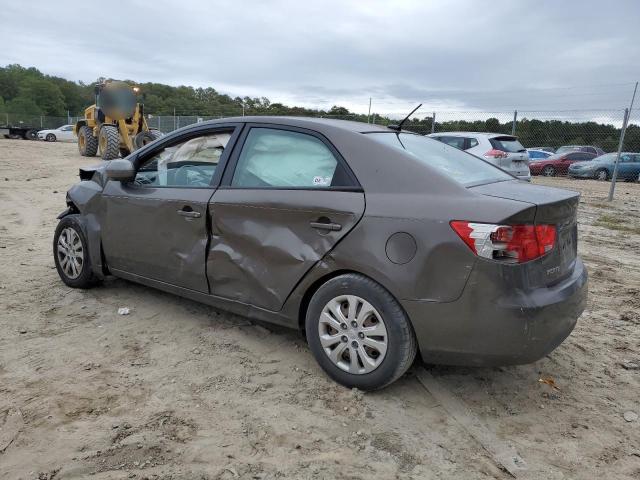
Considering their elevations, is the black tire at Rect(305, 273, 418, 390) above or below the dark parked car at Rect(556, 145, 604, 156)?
below

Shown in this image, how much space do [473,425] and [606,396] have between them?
0.94 metres

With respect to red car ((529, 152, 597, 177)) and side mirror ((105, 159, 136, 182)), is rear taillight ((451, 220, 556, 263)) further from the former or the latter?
red car ((529, 152, 597, 177))

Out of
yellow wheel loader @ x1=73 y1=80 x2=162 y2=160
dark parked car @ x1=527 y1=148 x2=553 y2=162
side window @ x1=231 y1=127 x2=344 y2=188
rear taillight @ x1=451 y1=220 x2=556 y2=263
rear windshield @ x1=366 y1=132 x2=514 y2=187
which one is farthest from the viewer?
dark parked car @ x1=527 y1=148 x2=553 y2=162

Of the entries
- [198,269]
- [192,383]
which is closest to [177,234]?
[198,269]

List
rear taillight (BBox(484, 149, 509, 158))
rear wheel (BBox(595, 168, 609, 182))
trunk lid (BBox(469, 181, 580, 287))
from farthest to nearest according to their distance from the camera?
rear wheel (BBox(595, 168, 609, 182)), rear taillight (BBox(484, 149, 509, 158)), trunk lid (BBox(469, 181, 580, 287))

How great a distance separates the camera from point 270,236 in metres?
3.15

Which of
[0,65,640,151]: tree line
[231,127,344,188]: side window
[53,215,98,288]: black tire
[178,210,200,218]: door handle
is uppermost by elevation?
[0,65,640,151]: tree line

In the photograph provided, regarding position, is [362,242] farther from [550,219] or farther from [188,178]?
[188,178]

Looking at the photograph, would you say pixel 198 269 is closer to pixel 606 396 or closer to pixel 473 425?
pixel 473 425

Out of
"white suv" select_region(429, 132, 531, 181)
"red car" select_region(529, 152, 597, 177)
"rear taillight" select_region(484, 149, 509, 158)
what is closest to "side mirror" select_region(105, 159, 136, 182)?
"white suv" select_region(429, 132, 531, 181)

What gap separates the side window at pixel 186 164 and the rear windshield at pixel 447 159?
116 cm

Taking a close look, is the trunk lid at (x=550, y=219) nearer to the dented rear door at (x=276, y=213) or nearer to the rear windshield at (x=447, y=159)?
the rear windshield at (x=447, y=159)

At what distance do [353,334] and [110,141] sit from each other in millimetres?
15742

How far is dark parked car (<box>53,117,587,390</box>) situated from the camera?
2539 millimetres
